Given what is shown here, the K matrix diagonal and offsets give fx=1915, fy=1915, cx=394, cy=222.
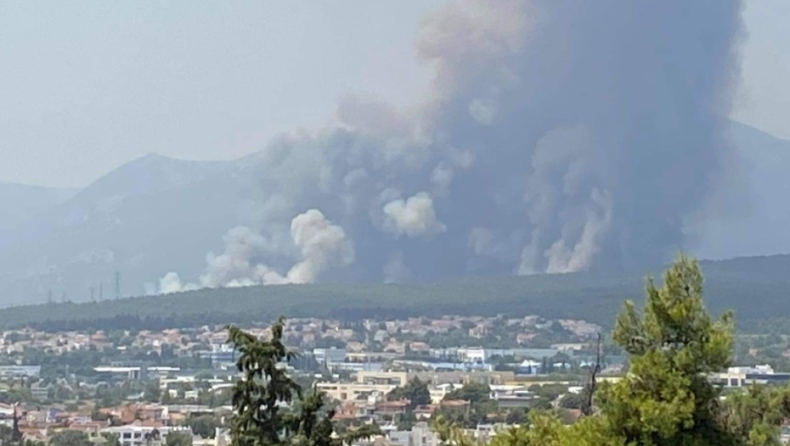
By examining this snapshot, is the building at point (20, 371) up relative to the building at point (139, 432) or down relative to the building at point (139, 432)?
up

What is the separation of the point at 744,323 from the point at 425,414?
50771 millimetres

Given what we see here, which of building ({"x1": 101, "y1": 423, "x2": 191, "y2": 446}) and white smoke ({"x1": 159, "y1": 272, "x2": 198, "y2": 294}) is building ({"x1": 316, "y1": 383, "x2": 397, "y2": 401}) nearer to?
building ({"x1": 101, "y1": 423, "x2": 191, "y2": 446})

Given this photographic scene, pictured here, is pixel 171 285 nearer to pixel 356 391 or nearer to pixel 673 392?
pixel 356 391

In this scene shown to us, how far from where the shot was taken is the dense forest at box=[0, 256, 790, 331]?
10862cm

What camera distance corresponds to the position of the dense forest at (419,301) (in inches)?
4277

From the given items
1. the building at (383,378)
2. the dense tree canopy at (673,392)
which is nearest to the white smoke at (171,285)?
the building at (383,378)

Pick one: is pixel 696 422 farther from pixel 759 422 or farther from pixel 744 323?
pixel 744 323

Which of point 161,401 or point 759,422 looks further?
point 161,401

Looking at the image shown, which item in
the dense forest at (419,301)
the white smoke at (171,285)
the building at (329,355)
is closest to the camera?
the building at (329,355)

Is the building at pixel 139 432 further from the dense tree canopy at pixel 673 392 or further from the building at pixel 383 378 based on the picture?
the dense tree canopy at pixel 673 392

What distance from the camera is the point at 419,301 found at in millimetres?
117812

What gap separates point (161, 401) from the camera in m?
64.8

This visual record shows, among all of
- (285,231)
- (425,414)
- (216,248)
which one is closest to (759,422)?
(425,414)

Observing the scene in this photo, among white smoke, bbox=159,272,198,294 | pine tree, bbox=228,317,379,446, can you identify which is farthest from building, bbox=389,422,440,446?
white smoke, bbox=159,272,198,294
